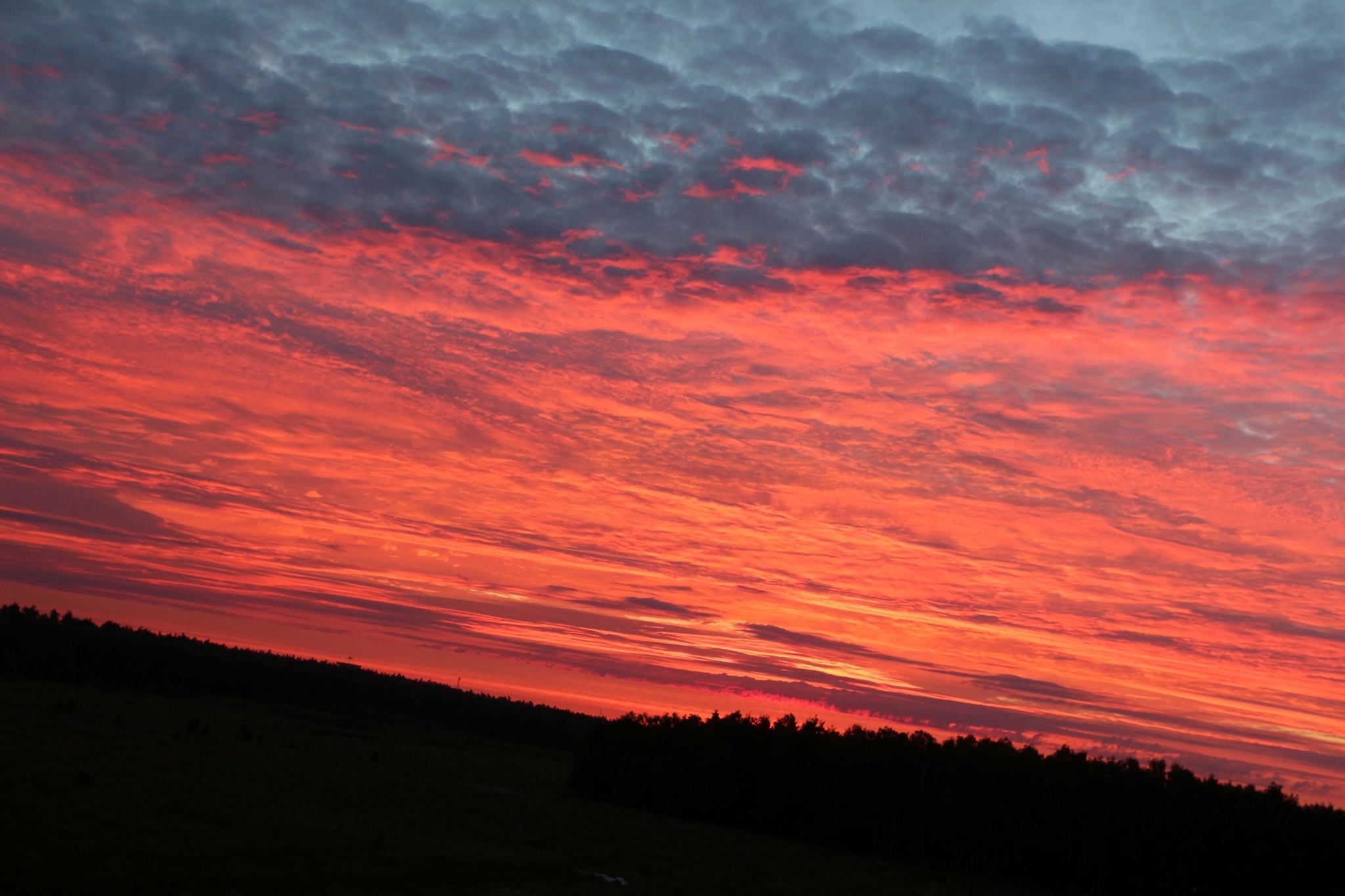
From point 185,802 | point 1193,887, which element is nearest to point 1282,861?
point 1193,887

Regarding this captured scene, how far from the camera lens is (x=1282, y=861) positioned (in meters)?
79.6

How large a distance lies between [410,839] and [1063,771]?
71.3 meters

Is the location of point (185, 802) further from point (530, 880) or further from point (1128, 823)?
point (1128, 823)

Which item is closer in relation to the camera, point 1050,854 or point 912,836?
point 1050,854

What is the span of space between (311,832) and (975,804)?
73061 millimetres

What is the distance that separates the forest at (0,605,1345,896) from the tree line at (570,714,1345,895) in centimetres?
15

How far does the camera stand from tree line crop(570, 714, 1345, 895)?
81.8m

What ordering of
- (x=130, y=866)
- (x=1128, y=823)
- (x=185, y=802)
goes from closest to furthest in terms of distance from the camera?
1. (x=130, y=866)
2. (x=185, y=802)
3. (x=1128, y=823)

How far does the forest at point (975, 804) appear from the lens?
8175cm

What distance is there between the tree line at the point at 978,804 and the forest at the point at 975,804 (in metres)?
0.15

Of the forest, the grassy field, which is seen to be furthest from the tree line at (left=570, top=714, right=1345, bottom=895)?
the grassy field

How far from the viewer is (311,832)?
50094 mm

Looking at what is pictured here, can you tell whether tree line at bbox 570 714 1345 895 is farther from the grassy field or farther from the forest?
the grassy field

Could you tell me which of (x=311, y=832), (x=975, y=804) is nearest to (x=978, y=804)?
(x=975, y=804)
